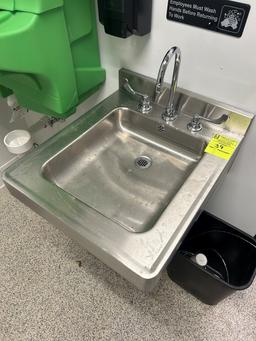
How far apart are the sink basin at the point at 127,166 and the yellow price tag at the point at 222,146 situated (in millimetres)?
51

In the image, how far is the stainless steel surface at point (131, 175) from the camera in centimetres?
63

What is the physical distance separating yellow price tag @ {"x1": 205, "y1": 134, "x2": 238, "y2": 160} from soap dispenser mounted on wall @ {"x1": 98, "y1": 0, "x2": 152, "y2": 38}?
45 cm

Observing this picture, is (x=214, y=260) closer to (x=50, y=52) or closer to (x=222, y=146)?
(x=222, y=146)

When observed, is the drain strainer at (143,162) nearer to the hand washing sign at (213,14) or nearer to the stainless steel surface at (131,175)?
the stainless steel surface at (131,175)

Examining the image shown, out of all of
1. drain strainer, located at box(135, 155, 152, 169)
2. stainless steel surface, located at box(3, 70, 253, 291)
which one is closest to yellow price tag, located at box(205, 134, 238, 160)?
stainless steel surface, located at box(3, 70, 253, 291)

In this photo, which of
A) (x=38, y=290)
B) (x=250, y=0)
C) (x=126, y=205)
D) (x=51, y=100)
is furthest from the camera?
(x=38, y=290)

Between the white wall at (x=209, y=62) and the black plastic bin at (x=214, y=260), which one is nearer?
the white wall at (x=209, y=62)

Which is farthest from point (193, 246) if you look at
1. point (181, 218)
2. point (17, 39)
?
point (17, 39)

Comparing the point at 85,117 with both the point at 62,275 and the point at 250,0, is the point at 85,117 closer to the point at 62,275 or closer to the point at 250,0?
the point at 250,0

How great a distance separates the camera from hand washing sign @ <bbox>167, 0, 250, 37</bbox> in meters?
0.70

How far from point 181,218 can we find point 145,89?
23.8 inches

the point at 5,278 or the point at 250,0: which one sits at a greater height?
the point at 250,0

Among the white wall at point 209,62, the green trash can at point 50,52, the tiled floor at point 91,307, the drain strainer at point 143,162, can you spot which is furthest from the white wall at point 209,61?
the tiled floor at point 91,307

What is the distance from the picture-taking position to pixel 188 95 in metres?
0.94
